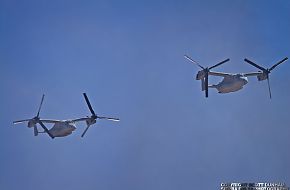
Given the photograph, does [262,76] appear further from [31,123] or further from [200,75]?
[31,123]

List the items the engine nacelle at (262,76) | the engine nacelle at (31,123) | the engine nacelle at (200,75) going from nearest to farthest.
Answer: the engine nacelle at (200,75)
the engine nacelle at (262,76)
the engine nacelle at (31,123)

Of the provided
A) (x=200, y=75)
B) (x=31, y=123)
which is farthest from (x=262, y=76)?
(x=31, y=123)

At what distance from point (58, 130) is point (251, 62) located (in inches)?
2462

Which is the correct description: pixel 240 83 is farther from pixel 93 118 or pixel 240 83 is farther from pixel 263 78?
pixel 93 118

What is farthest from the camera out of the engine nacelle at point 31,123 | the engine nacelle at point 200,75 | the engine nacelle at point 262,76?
the engine nacelle at point 31,123

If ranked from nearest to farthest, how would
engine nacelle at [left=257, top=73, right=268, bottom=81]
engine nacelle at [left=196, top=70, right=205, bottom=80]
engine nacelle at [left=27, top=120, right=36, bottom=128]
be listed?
engine nacelle at [left=196, top=70, right=205, bottom=80] < engine nacelle at [left=257, top=73, right=268, bottom=81] < engine nacelle at [left=27, top=120, right=36, bottom=128]

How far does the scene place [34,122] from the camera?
16725 centimetres

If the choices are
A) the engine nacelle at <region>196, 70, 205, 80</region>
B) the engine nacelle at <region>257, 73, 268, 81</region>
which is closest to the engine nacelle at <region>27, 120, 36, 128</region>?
the engine nacelle at <region>196, 70, 205, 80</region>

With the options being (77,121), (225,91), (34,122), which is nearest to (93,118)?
(77,121)

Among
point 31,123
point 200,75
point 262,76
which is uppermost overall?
point 262,76

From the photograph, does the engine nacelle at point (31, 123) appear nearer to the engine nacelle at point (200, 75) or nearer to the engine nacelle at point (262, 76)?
the engine nacelle at point (200, 75)

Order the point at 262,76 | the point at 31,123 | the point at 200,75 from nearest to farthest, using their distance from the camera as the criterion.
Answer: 1. the point at 200,75
2. the point at 262,76
3. the point at 31,123

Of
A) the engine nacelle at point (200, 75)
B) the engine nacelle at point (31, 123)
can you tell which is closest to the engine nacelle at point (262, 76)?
the engine nacelle at point (200, 75)

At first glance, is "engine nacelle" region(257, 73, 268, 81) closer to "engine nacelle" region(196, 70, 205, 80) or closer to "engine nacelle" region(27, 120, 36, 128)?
"engine nacelle" region(196, 70, 205, 80)
